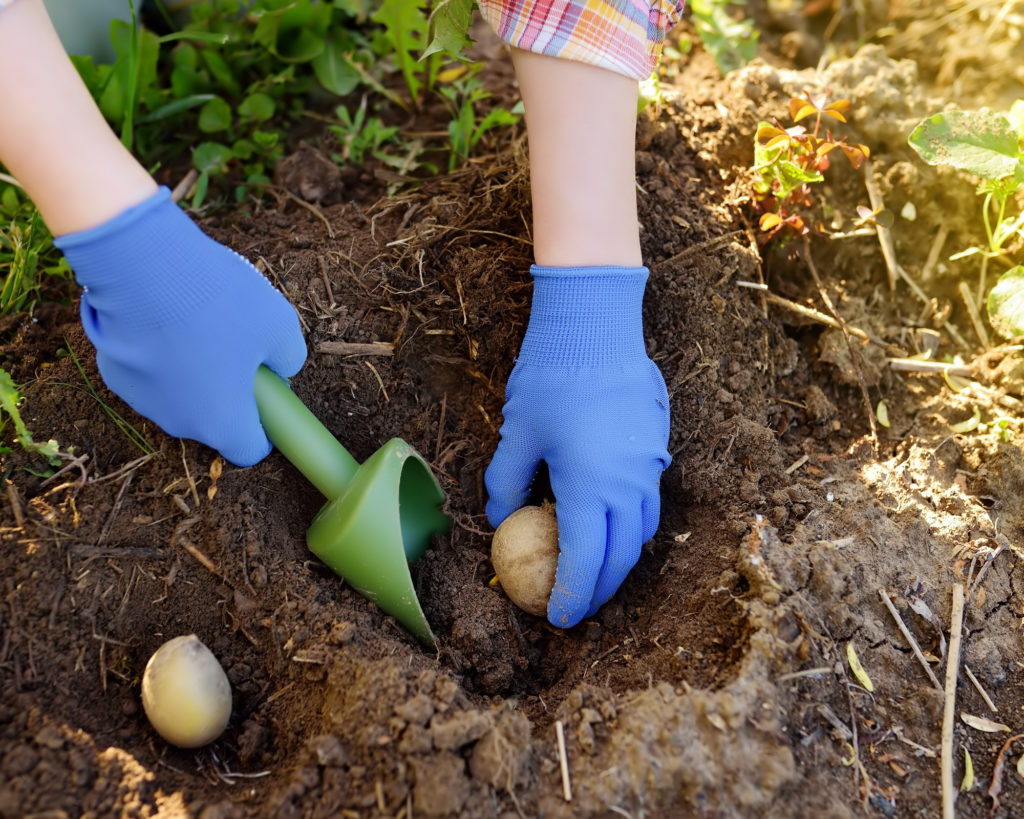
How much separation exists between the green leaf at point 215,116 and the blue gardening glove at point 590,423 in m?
1.14

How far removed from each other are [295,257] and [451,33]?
69cm

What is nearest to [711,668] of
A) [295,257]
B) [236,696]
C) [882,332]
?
[236,696]

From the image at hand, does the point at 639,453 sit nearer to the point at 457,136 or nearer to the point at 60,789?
the point at 457,136

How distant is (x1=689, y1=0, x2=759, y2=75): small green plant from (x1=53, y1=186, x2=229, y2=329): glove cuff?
1846mm

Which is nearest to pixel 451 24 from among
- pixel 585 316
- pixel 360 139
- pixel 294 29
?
pixel 360 139

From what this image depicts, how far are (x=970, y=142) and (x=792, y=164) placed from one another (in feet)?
1.52

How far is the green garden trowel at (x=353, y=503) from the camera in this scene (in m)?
1.63

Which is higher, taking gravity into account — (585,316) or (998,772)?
(585,316)

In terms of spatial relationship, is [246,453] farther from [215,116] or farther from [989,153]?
[989,153]

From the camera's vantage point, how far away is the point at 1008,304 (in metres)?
1.94

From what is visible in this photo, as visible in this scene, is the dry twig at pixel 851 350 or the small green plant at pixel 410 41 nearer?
the dry twig at pixel 851 350

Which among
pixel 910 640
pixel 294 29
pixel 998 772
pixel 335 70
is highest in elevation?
pixel 294 29

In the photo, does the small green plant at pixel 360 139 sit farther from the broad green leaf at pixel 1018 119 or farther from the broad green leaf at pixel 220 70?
the broad green leaf at pixel 1018 119

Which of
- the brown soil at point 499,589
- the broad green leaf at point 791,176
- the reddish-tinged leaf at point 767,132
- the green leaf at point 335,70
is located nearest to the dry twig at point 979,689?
the brown soil at point 499,589
